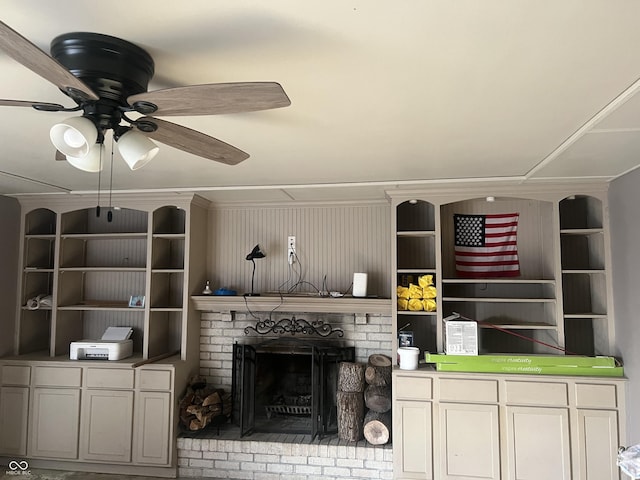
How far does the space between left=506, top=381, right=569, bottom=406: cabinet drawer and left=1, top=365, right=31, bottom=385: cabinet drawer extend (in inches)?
164

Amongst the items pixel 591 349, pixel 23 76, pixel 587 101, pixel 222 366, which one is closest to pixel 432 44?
pixel 587 101

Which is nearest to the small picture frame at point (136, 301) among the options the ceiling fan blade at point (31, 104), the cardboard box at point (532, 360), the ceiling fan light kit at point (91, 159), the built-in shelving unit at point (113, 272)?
the built-in shelving unit at point (113, 272)

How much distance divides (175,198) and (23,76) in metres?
2.46

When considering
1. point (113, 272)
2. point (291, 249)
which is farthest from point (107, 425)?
point (291, 249)

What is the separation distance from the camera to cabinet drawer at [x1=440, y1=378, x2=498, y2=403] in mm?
3371

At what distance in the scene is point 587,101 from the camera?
1931mm

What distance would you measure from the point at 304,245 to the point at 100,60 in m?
3.11

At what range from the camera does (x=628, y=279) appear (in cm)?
318

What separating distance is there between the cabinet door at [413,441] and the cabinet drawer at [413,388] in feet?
0.15

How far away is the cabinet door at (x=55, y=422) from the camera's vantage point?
3.88 m

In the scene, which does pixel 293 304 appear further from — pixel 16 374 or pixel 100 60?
pixel 100 60

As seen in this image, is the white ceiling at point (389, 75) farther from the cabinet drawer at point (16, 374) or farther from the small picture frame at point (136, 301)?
the cabinet drawer at point (16, 374)

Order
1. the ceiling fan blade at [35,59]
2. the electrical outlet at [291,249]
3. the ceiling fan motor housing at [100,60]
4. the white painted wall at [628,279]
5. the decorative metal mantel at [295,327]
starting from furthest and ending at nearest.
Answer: the electrical outlet at [291,249], the decorative metal mantel at [295,327], the white painted wall at [628,279], the ceiling fan motor housing at [100,60], the ceiling fan blade at [35,59]

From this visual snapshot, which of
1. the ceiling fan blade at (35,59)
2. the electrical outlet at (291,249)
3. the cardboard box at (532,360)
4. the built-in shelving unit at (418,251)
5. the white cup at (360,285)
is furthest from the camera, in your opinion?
the electrical outlet at (291,249)
